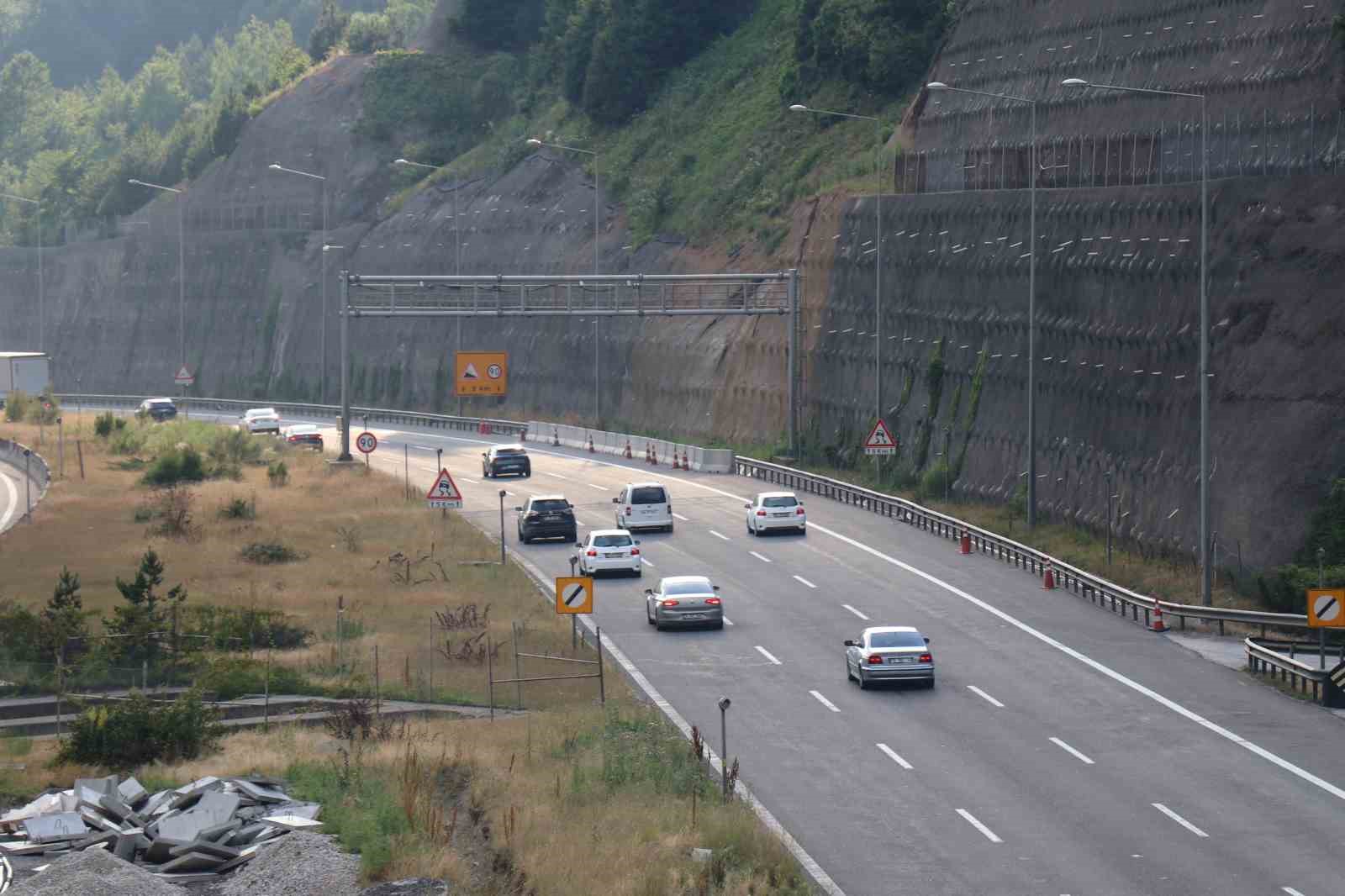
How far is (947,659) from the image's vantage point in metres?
38.3

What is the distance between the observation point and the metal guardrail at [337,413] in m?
94.2

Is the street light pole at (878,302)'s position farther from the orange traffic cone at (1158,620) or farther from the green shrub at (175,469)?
the green shrub at (175,469)

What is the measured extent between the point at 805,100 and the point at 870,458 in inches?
1405

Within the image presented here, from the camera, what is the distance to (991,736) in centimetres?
3186

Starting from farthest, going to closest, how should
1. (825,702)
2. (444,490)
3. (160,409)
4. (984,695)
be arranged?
(160,409) < (444,490) < (984,695) < (825,702)

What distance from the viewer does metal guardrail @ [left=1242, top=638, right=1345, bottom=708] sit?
3397 centimetres

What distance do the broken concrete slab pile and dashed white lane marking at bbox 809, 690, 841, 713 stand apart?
1055cm

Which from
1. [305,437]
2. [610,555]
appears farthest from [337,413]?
[610,555]

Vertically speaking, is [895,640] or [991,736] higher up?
[895,640]

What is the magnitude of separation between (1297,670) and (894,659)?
7.16 meters

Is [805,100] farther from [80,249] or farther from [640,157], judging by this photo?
[80,249]

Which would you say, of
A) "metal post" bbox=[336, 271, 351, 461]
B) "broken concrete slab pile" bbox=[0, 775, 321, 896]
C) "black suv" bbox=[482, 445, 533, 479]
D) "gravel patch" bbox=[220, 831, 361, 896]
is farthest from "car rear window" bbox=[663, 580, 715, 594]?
"metal post" bbox=[336, 271, 351, 461]

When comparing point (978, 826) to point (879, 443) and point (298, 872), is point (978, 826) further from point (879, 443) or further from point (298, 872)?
point (879, 443)

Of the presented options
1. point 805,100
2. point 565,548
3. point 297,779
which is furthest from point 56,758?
point 805,100
